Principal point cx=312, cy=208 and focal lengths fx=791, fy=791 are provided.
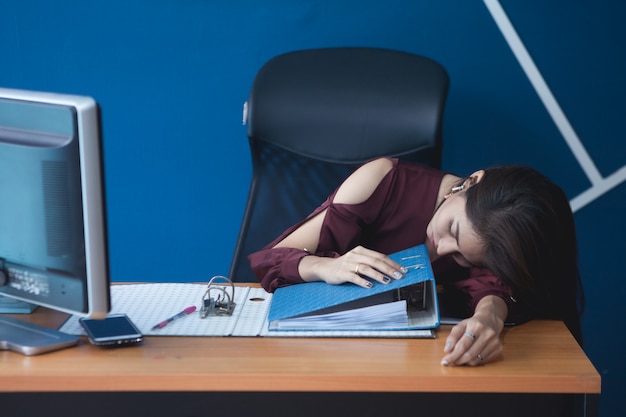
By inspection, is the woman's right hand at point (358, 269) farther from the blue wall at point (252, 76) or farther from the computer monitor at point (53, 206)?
the blue wall at point (252, 76)

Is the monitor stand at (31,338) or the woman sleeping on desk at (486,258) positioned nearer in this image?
the monitor stand at (31,338)

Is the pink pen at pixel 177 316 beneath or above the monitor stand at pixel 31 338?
beneath

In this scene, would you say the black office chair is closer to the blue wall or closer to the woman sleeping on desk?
the woman sleeping on desk

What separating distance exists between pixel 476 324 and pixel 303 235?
55 centimetres

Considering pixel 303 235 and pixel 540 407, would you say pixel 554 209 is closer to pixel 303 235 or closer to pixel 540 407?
pixel 540 407

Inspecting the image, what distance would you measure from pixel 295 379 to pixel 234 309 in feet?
1.10

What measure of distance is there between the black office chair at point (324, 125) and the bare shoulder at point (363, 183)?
159 millimetres

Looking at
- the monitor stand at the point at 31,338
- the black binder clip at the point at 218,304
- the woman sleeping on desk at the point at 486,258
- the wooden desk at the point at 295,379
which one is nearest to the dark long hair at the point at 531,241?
the woman sleeping on desk at the point at 486,258

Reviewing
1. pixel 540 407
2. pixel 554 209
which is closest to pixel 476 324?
pixel 540 407

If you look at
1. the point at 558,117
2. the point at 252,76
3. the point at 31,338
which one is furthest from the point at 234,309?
the point at 558,117

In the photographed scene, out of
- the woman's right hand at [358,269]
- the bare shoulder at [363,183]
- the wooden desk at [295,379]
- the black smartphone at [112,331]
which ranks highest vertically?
the bare shoulder at [363,183]

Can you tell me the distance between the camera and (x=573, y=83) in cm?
251

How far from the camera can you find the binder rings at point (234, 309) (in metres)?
1.32

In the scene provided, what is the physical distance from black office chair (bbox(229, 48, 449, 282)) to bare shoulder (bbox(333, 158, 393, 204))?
16cm
